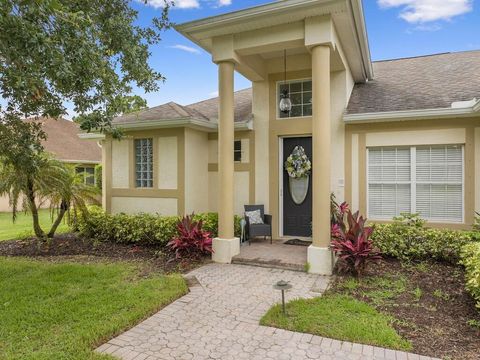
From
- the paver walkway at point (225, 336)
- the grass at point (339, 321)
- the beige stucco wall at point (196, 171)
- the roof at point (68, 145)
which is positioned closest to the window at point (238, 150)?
the beige stucco wall at point (196, 171)

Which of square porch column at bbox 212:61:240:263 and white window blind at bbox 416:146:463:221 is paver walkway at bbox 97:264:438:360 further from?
white window blind at bbox 416:146:463:221

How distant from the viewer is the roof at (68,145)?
19.9 metres

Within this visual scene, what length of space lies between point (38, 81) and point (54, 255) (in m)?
4.88

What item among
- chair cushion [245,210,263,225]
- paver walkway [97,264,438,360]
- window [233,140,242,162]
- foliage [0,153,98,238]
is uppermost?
window [233,140,242,162]

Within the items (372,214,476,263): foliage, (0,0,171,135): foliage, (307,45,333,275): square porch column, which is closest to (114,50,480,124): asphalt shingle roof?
(307,45,333,275): square porch column

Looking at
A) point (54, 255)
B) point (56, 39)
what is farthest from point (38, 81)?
point (54, 255)

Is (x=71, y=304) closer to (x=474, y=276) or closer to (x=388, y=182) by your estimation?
(x=474, y=276)

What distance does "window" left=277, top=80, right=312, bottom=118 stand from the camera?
8.70 meters

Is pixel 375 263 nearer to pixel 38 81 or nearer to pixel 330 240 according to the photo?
pixel 330 240

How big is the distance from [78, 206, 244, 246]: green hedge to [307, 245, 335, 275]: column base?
2482 millimetres

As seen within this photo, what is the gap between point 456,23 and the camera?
11641mm

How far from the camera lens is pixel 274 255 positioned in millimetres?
7156

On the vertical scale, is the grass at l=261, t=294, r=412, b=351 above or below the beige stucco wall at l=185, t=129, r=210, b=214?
below

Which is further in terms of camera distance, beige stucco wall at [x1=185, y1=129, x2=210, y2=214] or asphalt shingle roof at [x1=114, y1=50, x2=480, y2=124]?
beige stucco wall at [x1=185, y1=129, x2=210, y2=214]
